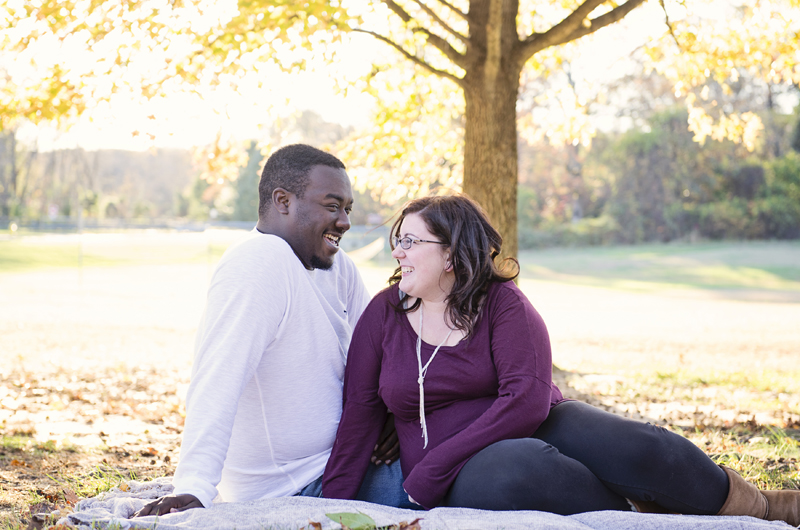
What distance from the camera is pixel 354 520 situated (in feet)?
7.06

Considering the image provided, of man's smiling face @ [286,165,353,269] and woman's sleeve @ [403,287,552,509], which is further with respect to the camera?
man's smiling face @ [286,165,353,269]

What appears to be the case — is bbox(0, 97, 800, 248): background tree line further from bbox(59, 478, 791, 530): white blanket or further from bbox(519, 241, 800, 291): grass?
bbox(59, 478, 791, 530): white blanket

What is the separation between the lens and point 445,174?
861 cm

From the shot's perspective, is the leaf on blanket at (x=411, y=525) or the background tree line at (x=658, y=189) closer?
the leaf on blanket at (x=411, y=525)

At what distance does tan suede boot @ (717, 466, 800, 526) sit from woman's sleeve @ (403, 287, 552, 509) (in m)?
0.64

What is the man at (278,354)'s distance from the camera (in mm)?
2188

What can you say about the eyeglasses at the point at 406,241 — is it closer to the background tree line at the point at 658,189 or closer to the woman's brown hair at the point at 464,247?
the woman's brown hair at the point at 464,247

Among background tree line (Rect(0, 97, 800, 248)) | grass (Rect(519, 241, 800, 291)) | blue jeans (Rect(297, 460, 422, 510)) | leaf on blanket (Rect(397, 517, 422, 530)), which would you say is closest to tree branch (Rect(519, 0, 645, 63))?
blue jeans (Rect(297, 460, 422, 510))

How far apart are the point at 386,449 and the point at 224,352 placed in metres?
0.75

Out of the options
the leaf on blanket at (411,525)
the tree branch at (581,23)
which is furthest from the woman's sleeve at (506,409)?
the tree branch at (581,23)

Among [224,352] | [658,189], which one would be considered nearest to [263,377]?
[224,352]

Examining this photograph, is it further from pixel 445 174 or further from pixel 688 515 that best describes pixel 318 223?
pixel 445 174

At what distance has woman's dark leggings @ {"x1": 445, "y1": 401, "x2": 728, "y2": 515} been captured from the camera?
2285 millimetres

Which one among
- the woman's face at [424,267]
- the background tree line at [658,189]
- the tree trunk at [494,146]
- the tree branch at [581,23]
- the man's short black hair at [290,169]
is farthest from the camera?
the background tree line at [658,189]
